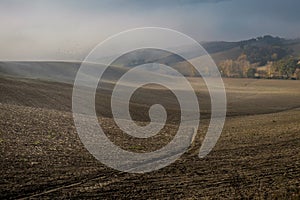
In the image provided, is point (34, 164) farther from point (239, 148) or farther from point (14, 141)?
point (239, 148)

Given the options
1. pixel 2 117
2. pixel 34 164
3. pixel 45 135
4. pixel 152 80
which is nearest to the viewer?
pixel 34 164

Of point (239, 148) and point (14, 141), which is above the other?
point (14, 141)

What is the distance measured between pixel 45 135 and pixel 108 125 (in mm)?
8652

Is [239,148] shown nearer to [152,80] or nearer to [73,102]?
[73,102]

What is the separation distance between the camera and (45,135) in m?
27.4

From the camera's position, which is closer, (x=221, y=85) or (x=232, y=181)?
(x=232, y=181)

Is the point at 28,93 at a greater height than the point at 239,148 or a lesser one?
greater

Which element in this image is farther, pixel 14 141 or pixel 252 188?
pixel 14 141

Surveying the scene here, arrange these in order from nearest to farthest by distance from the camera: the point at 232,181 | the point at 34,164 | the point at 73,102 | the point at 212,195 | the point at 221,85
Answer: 1. the point at 212,195
2. the point at 232,181
3. the point at 34,164
4. the point at 73,102
5. the point at 221,85

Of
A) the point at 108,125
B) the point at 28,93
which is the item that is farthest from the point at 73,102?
the point at 108,125

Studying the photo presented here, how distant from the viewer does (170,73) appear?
16200cm

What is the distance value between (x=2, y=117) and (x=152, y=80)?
98561mm

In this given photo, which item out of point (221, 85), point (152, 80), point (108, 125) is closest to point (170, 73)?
point (152, 80)

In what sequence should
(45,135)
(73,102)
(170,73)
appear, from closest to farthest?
(45,135) → (73,102) → (170,73)
